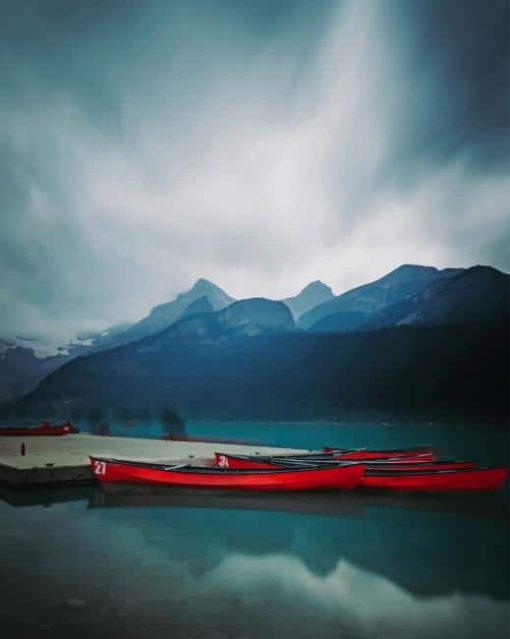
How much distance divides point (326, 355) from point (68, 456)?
38.5 m

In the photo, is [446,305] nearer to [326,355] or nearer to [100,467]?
[326,355]

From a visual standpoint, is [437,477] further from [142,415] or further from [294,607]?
[142,415]

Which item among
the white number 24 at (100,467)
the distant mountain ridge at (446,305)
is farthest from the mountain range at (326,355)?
the white number 24 at (100,467)

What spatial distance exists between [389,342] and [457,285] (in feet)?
35.0

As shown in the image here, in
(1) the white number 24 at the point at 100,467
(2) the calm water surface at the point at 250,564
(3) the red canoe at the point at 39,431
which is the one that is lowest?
(2) the calm water surface at the point at 250,564

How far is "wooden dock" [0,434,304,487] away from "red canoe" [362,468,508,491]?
3471 millimetres

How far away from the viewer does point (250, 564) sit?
213 inches

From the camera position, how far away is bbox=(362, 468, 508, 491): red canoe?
28.5ft

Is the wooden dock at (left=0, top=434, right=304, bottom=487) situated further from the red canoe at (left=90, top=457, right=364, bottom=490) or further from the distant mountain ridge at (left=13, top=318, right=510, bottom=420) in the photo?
the distant mountain ridge at (left=13, top=318, right=510, bottom=420)

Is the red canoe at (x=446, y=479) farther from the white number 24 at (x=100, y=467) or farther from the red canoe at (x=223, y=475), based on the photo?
the white number 24 at (x=100, y=467)

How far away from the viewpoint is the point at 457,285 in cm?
3616

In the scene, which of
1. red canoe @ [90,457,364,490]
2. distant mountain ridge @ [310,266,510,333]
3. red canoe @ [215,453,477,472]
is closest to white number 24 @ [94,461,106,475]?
red canoe @ [90,457,364,490]

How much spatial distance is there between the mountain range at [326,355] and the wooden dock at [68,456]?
15503 mm

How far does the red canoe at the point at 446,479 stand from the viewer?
869 centimetres
